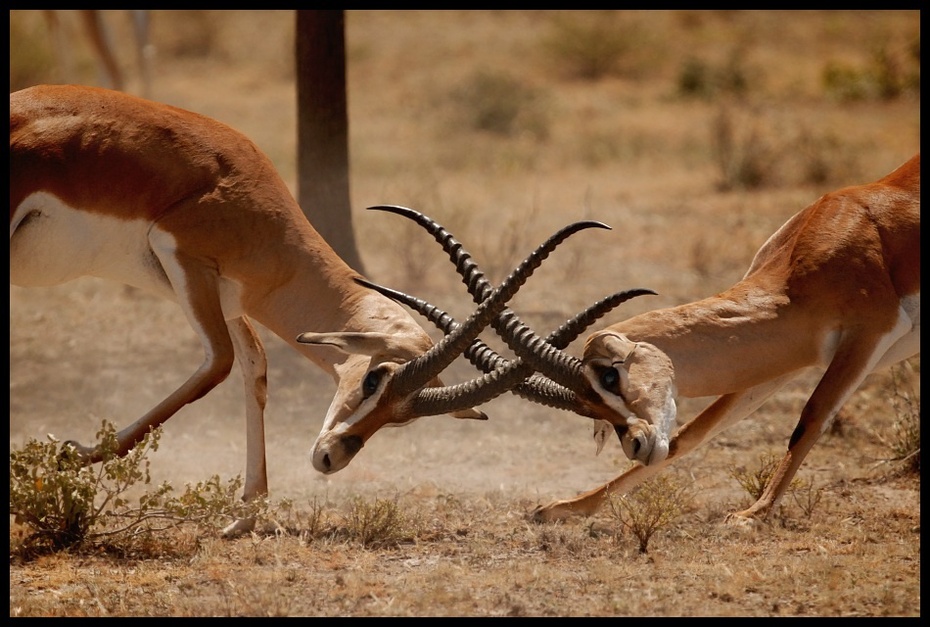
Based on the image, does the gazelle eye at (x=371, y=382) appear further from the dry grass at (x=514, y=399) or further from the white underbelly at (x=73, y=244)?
the white underbelly at (x=73, y=244)

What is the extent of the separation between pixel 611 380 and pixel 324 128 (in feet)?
18.4

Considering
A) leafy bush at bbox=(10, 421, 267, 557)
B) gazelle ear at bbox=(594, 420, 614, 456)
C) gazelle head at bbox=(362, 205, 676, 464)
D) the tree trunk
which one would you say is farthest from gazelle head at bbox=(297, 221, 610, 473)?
the tree trunk

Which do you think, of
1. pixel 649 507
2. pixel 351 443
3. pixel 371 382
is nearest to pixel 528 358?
pixel 371 382

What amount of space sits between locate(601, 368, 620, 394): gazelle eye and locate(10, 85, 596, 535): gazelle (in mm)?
772

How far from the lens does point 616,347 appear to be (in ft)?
18.8

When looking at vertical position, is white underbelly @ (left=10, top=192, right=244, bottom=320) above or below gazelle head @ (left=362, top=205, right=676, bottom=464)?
above

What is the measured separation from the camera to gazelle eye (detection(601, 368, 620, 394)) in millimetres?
5676

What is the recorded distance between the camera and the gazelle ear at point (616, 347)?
5.69 metres

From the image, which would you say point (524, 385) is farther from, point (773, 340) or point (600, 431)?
point (773, 340)

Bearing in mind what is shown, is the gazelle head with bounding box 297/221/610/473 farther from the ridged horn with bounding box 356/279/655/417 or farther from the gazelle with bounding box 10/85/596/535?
the gazelle with bounding box 10/85/596/535

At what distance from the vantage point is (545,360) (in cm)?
569

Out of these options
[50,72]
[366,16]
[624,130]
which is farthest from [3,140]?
[366,16]

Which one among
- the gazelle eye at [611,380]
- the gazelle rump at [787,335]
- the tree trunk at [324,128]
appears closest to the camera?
the gazelle eye at [611,380]

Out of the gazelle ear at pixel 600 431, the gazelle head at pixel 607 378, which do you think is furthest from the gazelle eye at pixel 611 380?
the gazelle ear at pixel 600 431
